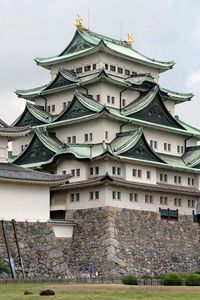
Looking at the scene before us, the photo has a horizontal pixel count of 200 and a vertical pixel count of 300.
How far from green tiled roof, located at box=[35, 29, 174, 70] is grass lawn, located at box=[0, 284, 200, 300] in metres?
29.3

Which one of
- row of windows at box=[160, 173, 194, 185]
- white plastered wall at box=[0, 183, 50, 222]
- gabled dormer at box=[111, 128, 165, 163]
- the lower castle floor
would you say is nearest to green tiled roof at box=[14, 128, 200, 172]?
gabled dormer at box=[111, 128, 165, 163]

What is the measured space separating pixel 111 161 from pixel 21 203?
9.15 meters

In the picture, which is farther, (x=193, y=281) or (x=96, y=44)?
(x=96, y=44)

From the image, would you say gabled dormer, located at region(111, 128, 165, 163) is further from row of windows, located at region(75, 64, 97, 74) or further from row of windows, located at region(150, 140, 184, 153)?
row of windows, located at region(75, 64, 97, 74)

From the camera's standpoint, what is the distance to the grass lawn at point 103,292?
113 feet

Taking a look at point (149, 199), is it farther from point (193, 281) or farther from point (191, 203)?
point (193, 281)

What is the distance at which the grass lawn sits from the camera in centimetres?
3431

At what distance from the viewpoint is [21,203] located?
2020 inches

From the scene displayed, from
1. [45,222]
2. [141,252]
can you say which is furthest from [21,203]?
[141,252]

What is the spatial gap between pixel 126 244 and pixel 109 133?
32.4 ft

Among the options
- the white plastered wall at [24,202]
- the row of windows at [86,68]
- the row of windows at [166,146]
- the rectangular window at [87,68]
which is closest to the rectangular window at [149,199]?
the row of windows at [166,146]

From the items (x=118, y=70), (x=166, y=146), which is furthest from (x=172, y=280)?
(x=118, y=70)

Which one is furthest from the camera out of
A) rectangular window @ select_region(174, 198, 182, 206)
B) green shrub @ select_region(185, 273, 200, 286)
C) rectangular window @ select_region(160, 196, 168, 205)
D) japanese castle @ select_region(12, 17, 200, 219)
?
rectangular window @ select_region(174, 198, 182, 206)

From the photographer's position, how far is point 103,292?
37.8 m
